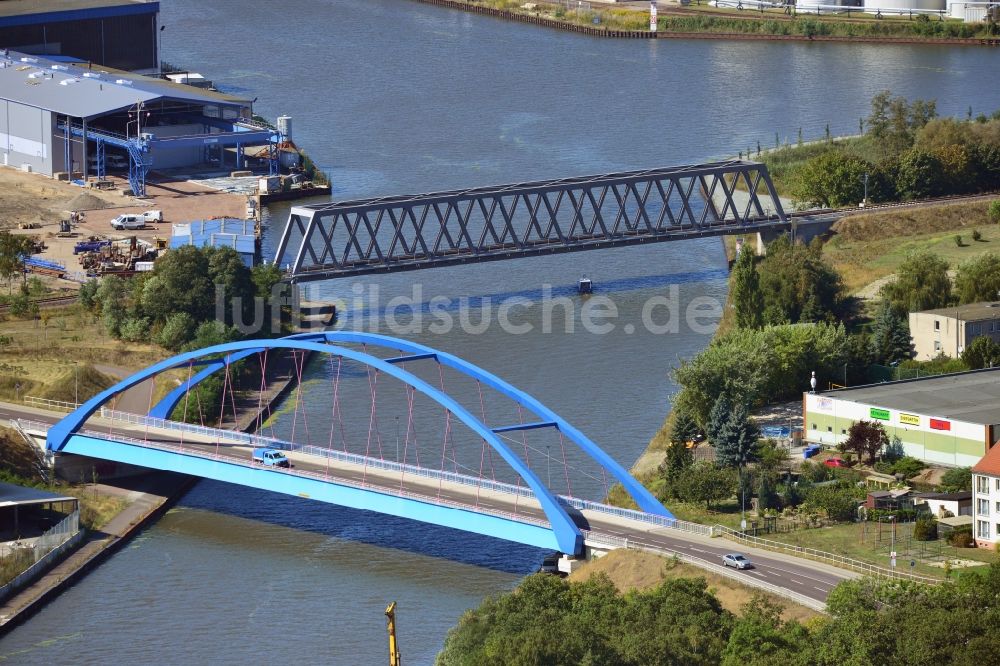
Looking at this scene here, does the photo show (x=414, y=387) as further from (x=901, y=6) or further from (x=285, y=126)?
(x=901, y=6)

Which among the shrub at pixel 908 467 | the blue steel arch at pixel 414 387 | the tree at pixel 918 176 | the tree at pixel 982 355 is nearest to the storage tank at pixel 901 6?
the tree at pixel 918 176

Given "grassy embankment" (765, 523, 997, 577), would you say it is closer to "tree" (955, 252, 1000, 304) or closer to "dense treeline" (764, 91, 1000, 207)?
"tree" (955, 252, 1000, 304)

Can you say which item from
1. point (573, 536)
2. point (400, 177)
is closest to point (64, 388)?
point (573, 536)

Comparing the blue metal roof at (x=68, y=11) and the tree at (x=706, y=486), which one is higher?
the blue metal roof at (x=68, y=11)

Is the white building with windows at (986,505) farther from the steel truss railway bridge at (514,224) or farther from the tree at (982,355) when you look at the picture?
the steel truss railway bridge at (514,224)

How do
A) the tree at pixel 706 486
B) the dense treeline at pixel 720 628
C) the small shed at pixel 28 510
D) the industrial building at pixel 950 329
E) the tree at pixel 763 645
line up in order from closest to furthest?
1. the dense treeline at pixel 720 628
2. the tree at pixel 763 645
3. the tree at pixel 706 486
4. the small shed at pixel 28 510
5. the industrial building at pixel 950 329

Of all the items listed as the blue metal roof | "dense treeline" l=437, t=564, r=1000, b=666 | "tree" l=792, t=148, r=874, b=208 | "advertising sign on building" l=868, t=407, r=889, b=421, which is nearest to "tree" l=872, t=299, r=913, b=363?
"advertising sign on building" l=868, t=407, r=889, b=421

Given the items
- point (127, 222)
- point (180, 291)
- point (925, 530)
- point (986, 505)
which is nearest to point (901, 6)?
point (127, 222)
